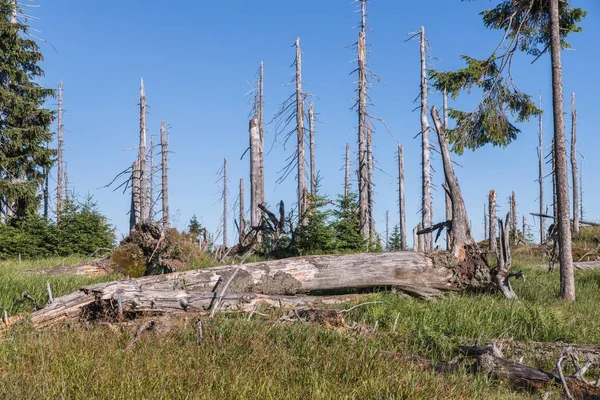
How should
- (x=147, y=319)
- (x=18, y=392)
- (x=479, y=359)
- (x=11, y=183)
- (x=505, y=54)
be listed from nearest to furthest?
1. (x=18, y=392)
2. (x=479, y=359)
3. (x=147, y=319)
4. (x=505, y=54)
5. (x=11, y=183)

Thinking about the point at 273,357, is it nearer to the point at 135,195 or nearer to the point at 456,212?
the point at 456,212

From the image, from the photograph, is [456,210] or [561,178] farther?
[456,210]

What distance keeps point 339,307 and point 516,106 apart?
316 inches

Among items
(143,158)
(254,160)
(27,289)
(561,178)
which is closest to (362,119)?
(254,160)

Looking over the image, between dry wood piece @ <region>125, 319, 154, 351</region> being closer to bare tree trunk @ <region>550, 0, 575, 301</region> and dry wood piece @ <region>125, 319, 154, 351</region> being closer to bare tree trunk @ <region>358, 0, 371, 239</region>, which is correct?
bare tree trunk @ <region>550, 0, 575, 301</region>

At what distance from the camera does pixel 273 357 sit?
5250mm

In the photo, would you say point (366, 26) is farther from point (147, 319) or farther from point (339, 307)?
point (147, 319)

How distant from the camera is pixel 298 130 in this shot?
2581 cm

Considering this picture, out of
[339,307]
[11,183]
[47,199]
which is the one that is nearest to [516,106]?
[339,307]

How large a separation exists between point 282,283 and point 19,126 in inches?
882

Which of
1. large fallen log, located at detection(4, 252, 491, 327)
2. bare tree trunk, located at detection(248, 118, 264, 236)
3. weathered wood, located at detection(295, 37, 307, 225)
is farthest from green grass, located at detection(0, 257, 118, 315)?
weathered wood, located at detection(295, 37, 307, 225)

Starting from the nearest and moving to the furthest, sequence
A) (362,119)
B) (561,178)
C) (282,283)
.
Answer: (282,283) → (561,178) → (362,119)

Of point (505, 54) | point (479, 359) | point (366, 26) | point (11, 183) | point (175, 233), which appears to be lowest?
point (479, 359)

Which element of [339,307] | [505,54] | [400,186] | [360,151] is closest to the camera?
[339,307]
